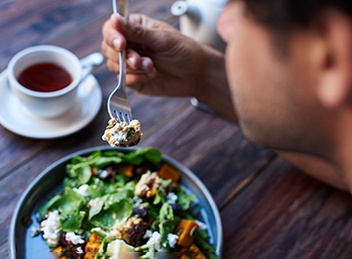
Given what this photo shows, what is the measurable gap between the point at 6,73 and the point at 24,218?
29 centimetres

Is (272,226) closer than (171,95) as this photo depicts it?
Yes

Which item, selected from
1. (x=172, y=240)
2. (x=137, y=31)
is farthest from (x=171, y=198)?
(x=137, y=31)

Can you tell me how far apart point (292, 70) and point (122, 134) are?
246 millimetres

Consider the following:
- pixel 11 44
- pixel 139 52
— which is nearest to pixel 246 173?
pixel 139 52

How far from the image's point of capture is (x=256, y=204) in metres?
0.81

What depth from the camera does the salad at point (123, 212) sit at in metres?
0.69

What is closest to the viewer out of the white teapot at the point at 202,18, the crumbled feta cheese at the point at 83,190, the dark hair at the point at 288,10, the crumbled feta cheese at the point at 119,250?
the dark hair at the point at 288,10

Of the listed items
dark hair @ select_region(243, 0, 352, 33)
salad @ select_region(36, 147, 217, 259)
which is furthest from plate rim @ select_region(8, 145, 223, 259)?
dark hair @ select_region(243, 0, 352, 33)

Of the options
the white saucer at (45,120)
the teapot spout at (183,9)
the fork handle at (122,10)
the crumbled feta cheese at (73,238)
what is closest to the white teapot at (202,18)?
the teapot spout at (183,9)

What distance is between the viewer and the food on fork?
0.64m

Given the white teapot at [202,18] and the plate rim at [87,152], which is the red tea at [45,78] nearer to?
the plate rim at [87,152]

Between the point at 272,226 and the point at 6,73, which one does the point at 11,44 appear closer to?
the point at 6,73

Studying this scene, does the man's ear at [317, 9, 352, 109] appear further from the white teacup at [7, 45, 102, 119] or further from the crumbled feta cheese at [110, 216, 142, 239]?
the white teacup at [7, 45, 102, 119]

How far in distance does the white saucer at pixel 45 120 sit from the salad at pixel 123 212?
0.08 meters
